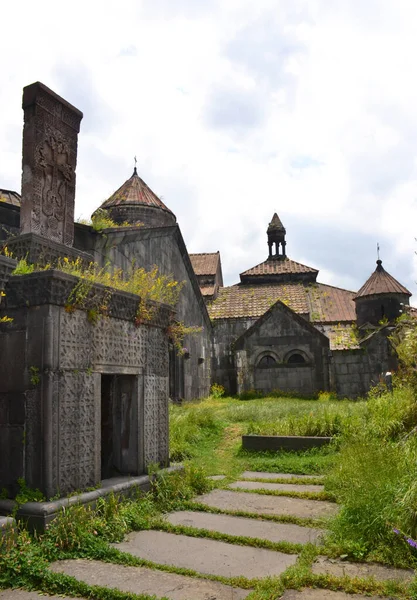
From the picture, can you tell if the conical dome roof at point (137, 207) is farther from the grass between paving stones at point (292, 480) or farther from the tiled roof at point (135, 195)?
the grass between paving stones at point (292, 480)

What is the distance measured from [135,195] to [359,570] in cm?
1185

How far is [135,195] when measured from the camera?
A: 13.8 m

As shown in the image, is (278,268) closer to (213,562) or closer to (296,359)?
(296,359)

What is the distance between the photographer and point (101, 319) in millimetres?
4691

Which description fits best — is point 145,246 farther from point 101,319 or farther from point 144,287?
point 101,319

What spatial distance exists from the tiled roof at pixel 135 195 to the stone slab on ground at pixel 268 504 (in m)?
9.49

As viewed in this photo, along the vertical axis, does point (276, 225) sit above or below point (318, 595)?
above

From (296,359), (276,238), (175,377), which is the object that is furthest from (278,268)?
(175,377)

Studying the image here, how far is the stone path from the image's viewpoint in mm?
2994

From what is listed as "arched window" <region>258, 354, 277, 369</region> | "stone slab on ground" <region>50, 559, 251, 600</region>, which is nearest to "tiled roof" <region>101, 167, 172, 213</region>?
"arched window" <region>258, 354, 277, 369</region>

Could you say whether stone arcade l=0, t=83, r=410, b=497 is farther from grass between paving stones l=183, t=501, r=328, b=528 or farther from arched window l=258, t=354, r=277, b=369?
arched window l=258, t=354, r=277, b=369

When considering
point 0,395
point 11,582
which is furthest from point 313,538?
point 0,395

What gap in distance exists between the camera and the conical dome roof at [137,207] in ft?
43.8

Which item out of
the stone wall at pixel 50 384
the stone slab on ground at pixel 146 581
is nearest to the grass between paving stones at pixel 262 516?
the stone wall at pixel 50 384
